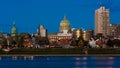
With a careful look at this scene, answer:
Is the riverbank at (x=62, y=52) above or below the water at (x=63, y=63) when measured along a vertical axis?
above

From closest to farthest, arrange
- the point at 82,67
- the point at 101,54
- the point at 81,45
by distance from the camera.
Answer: the point at 82,67
the point at 101,54
the point at 81,45

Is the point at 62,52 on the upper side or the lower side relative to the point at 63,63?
upper

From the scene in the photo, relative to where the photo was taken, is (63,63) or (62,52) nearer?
(63,63)

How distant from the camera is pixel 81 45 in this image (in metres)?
189

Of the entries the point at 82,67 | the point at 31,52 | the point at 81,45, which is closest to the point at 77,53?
the point at 31,52

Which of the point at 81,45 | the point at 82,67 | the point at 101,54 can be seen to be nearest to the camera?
the point at 82,67

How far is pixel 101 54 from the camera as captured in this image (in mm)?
159125

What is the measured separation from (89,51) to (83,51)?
6.33ft

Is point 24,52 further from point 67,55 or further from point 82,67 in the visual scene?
point 82,67

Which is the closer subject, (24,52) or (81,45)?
(24,52)

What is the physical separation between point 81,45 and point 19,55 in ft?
111

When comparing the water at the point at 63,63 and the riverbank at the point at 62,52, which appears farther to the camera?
the riverbank at the point at 62,52

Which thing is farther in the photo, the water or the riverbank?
the riverbank

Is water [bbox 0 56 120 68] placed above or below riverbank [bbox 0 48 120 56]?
below
